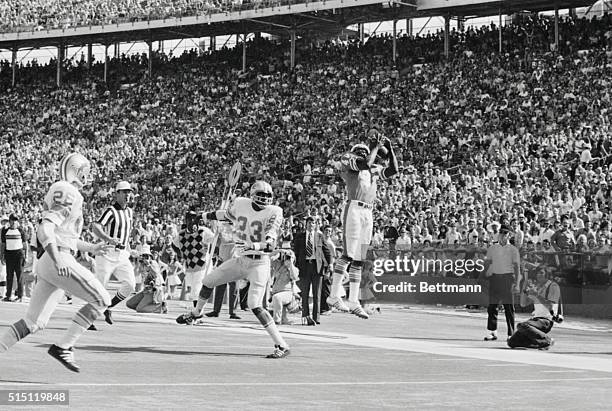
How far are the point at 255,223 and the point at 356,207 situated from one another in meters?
1.71

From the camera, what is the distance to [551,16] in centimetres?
4503

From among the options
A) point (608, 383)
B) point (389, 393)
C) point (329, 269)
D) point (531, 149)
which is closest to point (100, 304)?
point (389, 393)

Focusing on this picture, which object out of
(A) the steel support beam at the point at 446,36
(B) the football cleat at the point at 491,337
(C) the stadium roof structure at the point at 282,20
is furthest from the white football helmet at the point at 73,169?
(A) the steel support beam at the point at 446,36

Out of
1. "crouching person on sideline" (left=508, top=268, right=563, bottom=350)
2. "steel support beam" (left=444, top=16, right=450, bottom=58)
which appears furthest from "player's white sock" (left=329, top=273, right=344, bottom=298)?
"steel support beam" (left=444, top=16, right=450, bottom=58)

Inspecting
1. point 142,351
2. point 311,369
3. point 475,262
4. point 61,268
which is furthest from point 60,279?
point 475,262

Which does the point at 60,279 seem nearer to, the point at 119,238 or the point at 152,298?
the point at 119,238

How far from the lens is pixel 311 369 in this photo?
38.2ft

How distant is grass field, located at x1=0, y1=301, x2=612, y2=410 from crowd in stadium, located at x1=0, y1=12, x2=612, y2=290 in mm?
7256

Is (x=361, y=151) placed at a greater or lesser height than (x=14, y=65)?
lesser

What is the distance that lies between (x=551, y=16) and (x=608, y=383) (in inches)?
1413

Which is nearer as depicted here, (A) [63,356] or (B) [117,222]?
(A) [63,356]

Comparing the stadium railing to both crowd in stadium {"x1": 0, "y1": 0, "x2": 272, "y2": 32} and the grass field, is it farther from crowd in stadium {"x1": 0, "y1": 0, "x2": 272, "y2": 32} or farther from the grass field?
crowd in stadium {"x1": 0, "y1": 0, "x2": 272, "y2": 32}

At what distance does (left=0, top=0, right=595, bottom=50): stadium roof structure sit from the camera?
4588 cm

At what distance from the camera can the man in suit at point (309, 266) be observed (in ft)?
61.8
